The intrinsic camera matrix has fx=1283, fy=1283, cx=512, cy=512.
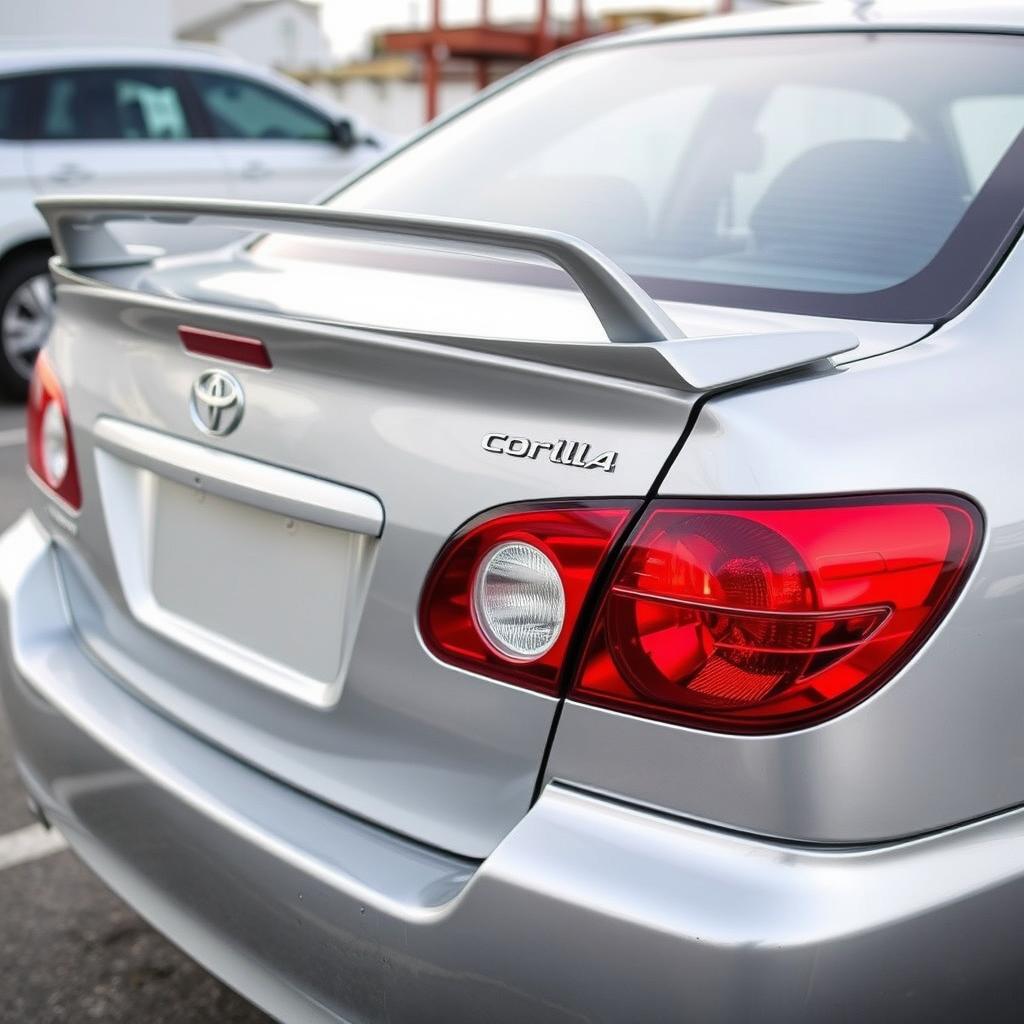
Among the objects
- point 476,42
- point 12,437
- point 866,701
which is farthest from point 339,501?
point 476,42

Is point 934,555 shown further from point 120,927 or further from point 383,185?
point 120,927

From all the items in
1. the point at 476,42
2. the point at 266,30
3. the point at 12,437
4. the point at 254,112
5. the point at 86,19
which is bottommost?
the point at 266,30

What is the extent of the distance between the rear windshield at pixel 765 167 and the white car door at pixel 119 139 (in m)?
4.34

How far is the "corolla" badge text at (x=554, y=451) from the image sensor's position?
1.25m

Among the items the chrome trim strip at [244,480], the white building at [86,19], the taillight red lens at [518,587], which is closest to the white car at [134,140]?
the chrome trim strip at [244,480]

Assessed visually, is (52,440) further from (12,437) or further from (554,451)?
(12,437)

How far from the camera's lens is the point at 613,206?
2.11 m

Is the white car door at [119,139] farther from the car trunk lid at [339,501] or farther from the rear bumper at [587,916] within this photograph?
the rear bumper at [587,916]

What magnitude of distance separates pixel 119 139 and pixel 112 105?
0.56ft

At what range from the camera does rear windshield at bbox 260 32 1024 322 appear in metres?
1.64

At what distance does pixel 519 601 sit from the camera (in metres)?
1.31

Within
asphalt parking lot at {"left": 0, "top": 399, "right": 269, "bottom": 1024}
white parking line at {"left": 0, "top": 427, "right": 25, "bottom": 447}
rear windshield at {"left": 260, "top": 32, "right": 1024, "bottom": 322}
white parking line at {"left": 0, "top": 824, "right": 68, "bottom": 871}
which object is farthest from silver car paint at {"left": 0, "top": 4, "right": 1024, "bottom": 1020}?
white parking line at {"left": 0, "top": 427, "right": 25, "bottom": 447}

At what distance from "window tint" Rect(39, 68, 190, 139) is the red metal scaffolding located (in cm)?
1294

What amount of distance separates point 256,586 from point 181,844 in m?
0.33
